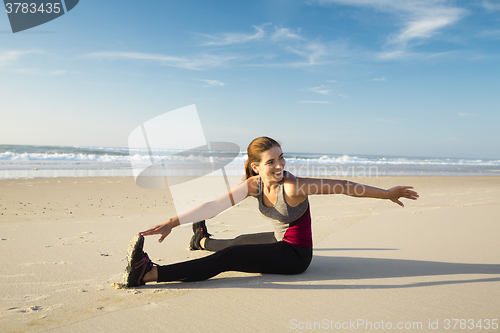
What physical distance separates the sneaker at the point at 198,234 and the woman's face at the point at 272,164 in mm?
1321

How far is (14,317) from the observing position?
6.74ft

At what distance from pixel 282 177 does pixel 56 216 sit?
17.3 ft

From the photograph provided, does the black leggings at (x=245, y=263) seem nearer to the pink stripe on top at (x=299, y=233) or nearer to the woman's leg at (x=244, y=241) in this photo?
the pink stripe on top at (x=299, y=233)

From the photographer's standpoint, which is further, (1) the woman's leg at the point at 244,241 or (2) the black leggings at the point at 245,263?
(1) the woman's leg at the point at 244,241

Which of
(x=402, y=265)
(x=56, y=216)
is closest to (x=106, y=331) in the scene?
(x=402, y=265)

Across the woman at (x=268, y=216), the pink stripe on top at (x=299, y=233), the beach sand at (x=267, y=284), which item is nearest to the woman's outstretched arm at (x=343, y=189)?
the woman at (x=268, y=216)

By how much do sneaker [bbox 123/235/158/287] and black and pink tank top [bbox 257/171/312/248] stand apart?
1.13 metres

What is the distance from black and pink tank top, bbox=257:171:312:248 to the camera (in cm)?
277

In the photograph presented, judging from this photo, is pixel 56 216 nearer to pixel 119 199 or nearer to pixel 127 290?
pixel 119 199

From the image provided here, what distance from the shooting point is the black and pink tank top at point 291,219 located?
2766mm

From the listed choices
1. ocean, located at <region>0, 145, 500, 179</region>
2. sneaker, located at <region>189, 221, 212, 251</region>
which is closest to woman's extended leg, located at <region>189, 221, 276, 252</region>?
sneaker, located at <region>189, 221, 212, 251</region>

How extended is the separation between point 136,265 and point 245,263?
2.97 feet

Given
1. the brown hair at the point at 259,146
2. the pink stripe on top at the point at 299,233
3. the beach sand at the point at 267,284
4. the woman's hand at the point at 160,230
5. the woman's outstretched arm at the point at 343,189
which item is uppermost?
the brown hair at the point at 259,146

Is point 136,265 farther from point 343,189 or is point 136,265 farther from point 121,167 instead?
point 121,167
